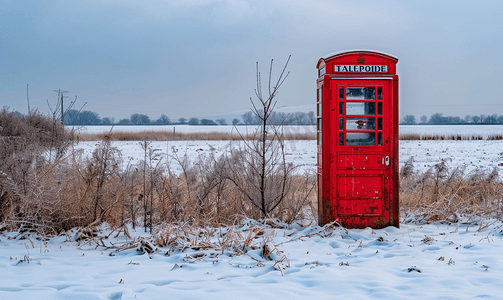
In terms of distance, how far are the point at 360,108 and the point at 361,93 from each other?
0.24m

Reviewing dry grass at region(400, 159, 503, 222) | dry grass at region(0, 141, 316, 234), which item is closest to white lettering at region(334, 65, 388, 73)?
dry grass at region(0, 141, 316, 234)

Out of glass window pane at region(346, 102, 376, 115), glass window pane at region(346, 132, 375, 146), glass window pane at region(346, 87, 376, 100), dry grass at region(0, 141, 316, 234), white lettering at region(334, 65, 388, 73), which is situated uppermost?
white lettering at region(334, 65, 388, 73)

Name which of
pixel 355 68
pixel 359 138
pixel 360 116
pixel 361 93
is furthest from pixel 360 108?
pixel 355 68

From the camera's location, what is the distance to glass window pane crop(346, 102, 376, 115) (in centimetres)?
636

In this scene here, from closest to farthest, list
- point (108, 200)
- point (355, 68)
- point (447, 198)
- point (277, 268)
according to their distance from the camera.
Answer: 1. point (277, 268)
2. point (355, 68)
3. point (108, 200)
4. point (447, 198)

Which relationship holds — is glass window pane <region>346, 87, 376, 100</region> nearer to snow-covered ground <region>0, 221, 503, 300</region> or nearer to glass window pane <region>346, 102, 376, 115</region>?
glass window pane <region>346, 102, 376, 115</region>

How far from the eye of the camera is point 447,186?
8461 millimetres

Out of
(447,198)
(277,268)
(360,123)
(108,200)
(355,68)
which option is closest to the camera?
(277,268)

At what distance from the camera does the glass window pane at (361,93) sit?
20.8ft

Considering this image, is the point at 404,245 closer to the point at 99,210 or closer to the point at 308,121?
the point at 308,121

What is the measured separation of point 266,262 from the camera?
15.4 feet

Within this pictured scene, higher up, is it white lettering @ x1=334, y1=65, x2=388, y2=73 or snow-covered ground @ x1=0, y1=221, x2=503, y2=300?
white lettering @ x1=334, y1=65, x2=388, y2=73

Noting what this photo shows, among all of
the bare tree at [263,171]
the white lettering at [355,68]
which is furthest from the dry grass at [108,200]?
the white lettering at [355,68]

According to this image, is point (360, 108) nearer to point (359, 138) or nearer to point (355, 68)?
point (359, 138)
